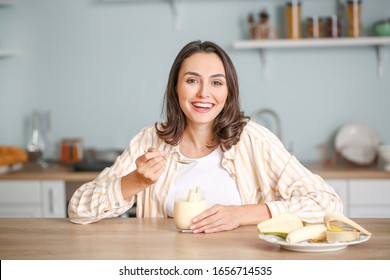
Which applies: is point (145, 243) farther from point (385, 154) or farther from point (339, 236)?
point (385, 154)

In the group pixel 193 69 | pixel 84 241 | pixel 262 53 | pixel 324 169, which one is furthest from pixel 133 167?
pixel 262 53

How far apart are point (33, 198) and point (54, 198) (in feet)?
0.44

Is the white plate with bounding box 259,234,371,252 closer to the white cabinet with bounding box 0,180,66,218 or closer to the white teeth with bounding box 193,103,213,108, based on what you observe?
the white teeth with bounding box 193,103,213,108

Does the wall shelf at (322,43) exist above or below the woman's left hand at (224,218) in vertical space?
above

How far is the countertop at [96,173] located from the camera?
Answer: 3.69 meters

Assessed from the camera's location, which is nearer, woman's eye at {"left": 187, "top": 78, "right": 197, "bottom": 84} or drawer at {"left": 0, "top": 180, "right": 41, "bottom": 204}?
woman's eye at {"left": 187, "top": 78, "right": 197, "bottom": 84}

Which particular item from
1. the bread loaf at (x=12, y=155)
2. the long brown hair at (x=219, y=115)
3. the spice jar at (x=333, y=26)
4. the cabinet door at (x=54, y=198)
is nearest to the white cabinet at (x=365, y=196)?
the spice jar at (x=333, y=26)

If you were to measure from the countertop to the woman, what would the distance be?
134 centimetres

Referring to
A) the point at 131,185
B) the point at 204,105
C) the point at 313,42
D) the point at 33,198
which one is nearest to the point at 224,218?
the point at 131,185

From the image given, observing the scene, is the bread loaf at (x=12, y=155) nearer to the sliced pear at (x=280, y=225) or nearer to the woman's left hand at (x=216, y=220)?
the woman's left hand at (x=216, y=220)

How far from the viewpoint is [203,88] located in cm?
237

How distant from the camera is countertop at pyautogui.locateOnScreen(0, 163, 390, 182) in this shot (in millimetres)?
3691

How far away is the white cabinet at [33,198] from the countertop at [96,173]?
4 cm

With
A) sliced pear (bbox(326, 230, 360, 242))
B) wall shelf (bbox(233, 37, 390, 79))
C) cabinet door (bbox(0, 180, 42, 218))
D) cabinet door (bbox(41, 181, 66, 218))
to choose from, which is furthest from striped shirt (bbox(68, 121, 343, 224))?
wall shelf (bbox(233, 37, 390, 79))
